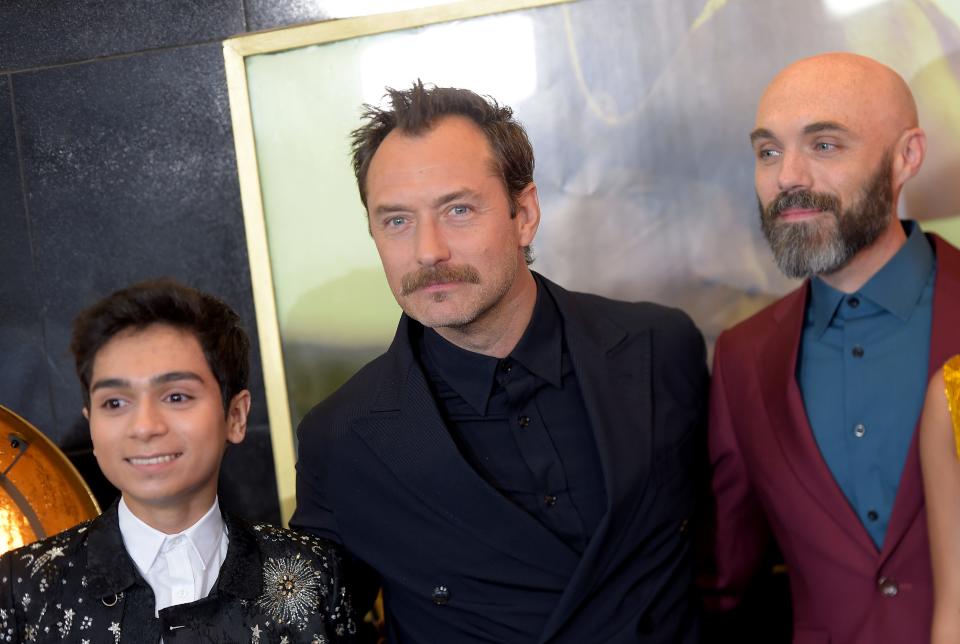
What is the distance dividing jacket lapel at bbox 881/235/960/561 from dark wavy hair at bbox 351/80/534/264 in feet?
2.83

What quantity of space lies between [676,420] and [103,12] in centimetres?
191

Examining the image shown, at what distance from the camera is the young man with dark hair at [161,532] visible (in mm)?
1959

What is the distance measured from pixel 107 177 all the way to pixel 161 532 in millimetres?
1411

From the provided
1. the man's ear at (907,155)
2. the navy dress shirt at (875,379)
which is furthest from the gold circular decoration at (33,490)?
the man's ear at (907,155)

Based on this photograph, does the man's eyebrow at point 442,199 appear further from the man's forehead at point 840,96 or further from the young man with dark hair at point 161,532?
the man's forehead at point 840,96

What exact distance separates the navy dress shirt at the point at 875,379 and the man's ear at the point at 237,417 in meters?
1.12

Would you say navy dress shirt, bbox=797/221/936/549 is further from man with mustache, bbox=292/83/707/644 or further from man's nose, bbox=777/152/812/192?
man with mustache, bbox=292/83/707/644

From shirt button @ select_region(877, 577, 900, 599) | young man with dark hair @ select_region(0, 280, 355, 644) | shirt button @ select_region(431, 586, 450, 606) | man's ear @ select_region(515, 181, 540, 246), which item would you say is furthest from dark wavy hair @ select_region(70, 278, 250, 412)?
shirt button @ select_region(877, 577, 900, 599)

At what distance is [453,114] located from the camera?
2373 mm

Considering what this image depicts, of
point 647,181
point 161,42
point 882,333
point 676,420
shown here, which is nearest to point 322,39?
point 161,42

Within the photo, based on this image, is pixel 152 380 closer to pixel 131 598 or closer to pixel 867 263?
pixel 131 598

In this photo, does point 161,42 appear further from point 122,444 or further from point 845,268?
point 845,268

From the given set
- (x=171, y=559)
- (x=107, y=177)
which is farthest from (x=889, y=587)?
(x=107, y=177)

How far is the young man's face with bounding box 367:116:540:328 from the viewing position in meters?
2.22
